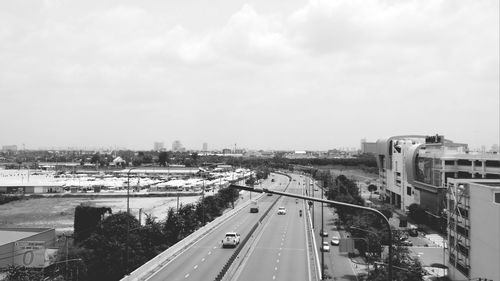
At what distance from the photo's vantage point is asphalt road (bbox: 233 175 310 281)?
29.0 m

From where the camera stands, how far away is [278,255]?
3534cm

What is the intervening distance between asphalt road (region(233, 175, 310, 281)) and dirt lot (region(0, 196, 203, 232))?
23.1m

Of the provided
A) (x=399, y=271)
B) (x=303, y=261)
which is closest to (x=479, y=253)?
(x=399, y=271)

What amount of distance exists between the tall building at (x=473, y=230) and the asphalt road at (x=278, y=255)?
1167 centimetres

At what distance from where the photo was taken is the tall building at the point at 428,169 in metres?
55.8

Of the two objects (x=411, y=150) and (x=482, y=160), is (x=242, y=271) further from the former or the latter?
(x=411, y=150)

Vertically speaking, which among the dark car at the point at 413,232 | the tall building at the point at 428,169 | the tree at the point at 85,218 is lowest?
the dark car at the point at 413,232

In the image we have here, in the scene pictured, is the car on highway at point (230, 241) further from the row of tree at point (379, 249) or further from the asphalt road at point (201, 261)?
the row of tree at point (379, 249)

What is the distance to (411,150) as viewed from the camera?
68.9m

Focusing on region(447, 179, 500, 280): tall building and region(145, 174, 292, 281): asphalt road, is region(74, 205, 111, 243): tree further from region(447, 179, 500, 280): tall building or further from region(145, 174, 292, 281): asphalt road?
region(447, 179, 500, 280): tall building

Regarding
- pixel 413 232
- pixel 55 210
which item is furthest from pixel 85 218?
pixel 55 210

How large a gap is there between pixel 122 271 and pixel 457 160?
47.1 m

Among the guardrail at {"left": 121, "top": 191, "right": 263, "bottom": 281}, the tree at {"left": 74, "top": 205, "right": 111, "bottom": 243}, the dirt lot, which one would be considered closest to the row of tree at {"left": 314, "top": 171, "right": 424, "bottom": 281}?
the guardrail at {"left": 121, "top": 191, "right": 263, "bottom": 281}

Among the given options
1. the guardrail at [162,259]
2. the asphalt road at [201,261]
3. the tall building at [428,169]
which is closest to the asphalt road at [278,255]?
the asphalt road at [201,261]
